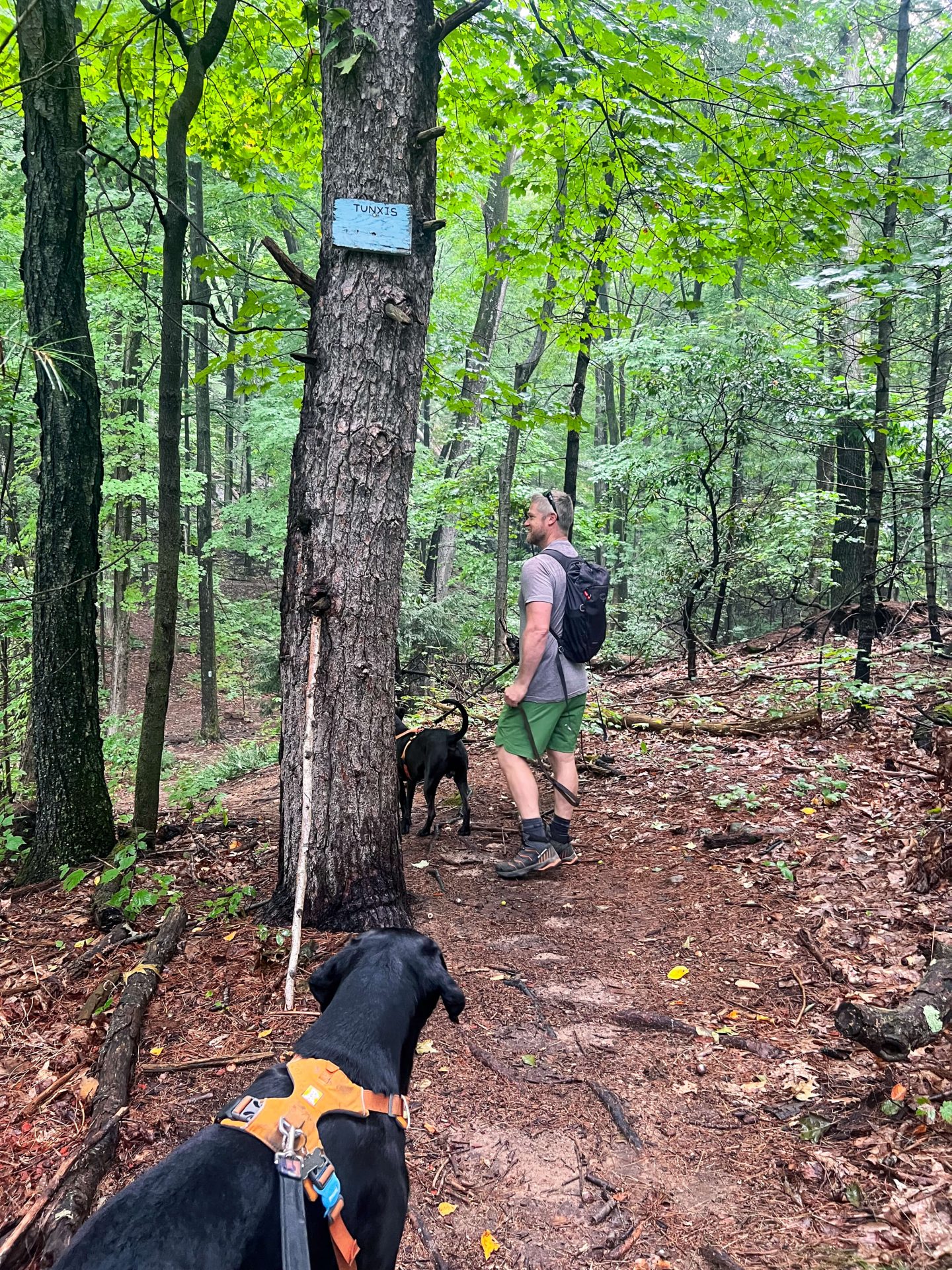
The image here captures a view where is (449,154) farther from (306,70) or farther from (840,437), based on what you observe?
(840,437)

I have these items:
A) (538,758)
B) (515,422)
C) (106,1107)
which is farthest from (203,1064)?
(515,422)

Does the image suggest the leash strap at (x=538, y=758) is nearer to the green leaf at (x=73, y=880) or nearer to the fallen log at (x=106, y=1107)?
Result: the fallen log at (x=106, y=1107)

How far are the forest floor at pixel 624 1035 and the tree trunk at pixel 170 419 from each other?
68 centimetres

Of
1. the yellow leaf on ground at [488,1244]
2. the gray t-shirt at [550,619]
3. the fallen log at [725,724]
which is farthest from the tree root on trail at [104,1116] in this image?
the fallen log at [725,724]

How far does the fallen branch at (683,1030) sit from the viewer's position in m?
3.09

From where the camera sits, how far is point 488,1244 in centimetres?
229

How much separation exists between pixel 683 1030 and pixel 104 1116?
2.33 m

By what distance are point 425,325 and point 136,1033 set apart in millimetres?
3647

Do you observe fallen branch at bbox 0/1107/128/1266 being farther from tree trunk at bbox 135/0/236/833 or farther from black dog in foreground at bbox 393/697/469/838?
black dog in foreground at bbox 393/697/469/838

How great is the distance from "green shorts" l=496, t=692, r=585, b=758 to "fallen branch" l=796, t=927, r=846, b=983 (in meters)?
1.88

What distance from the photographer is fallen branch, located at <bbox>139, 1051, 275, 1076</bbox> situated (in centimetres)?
293

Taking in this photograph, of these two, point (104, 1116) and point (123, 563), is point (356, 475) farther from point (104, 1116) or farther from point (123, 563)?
point (123, 563)

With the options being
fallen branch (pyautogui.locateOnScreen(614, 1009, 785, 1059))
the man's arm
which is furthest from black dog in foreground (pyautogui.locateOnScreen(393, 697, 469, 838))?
fallen branch (pyautogui.locateOnScreen(614, 1009, 785, 1059))

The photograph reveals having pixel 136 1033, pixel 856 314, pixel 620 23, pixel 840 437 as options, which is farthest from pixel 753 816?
pixel 856 314
